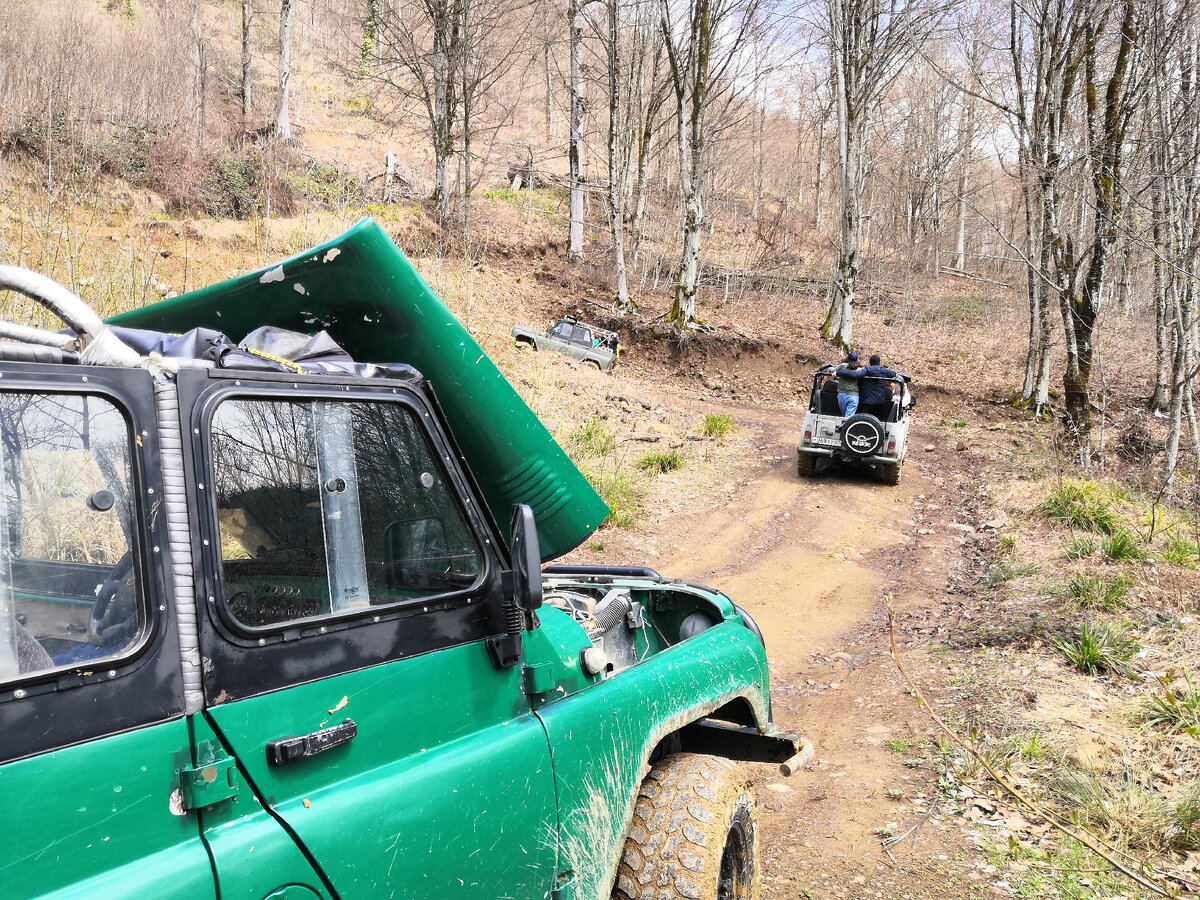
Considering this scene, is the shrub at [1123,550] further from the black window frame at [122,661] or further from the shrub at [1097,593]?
the black window frame at [122,661]

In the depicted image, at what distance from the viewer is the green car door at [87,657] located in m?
1.38

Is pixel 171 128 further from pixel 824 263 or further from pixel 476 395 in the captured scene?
pixel 824 263

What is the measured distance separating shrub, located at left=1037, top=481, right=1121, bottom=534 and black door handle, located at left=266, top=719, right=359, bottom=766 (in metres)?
10.1

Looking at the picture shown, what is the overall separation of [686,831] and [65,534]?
210cm

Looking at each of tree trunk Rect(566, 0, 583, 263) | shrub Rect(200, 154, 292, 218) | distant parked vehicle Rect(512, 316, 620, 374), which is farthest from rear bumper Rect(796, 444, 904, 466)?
tree trunk Rect(566, 0, 583, 263)

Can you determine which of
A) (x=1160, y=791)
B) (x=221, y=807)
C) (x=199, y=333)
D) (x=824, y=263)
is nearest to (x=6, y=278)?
(x=199, y=333)

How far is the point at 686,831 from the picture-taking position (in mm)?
2764

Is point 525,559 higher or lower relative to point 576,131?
lower

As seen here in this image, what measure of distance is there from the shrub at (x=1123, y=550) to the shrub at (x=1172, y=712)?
3.41 m

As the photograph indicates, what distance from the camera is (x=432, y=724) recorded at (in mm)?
2068

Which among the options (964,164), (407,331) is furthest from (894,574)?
(964,164)

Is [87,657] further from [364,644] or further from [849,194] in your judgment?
[849,194]

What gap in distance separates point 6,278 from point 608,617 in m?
2.47

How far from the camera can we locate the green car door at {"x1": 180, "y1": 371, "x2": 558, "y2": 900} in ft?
5.67
